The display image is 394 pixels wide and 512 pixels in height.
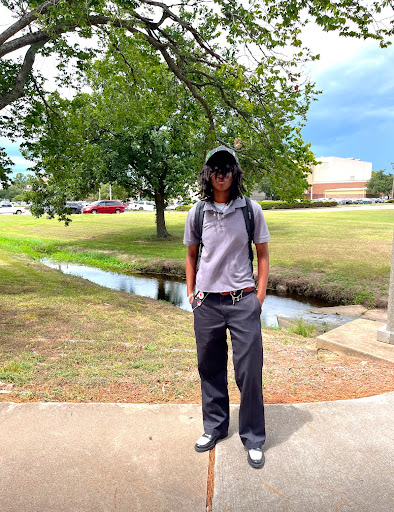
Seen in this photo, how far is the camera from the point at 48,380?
12.2ft

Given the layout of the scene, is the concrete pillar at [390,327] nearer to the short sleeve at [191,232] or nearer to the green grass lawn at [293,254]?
the short sleeve at [191,232]

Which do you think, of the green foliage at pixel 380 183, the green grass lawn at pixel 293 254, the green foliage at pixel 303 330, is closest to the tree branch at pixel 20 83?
the green foliage at pixel 303 330

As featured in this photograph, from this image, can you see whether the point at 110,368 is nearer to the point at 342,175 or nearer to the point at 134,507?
the point at 134,507

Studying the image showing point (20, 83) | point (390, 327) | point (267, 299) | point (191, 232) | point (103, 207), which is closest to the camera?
point (191, 232)

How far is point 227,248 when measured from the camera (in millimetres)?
2586

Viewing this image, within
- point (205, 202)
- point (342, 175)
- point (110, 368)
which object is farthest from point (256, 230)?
point (342, 175)

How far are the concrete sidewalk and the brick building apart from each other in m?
112

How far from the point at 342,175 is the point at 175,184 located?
10269 centimetres

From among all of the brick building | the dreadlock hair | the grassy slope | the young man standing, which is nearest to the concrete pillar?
the grassy slope

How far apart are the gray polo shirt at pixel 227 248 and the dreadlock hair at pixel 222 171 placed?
7cm

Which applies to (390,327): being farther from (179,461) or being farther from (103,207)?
(103,207)

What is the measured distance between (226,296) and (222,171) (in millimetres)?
826

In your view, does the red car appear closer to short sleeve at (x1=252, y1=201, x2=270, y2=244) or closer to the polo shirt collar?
the polo shirt collar

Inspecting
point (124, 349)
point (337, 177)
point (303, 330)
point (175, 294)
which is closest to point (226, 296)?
point (124, 349)
